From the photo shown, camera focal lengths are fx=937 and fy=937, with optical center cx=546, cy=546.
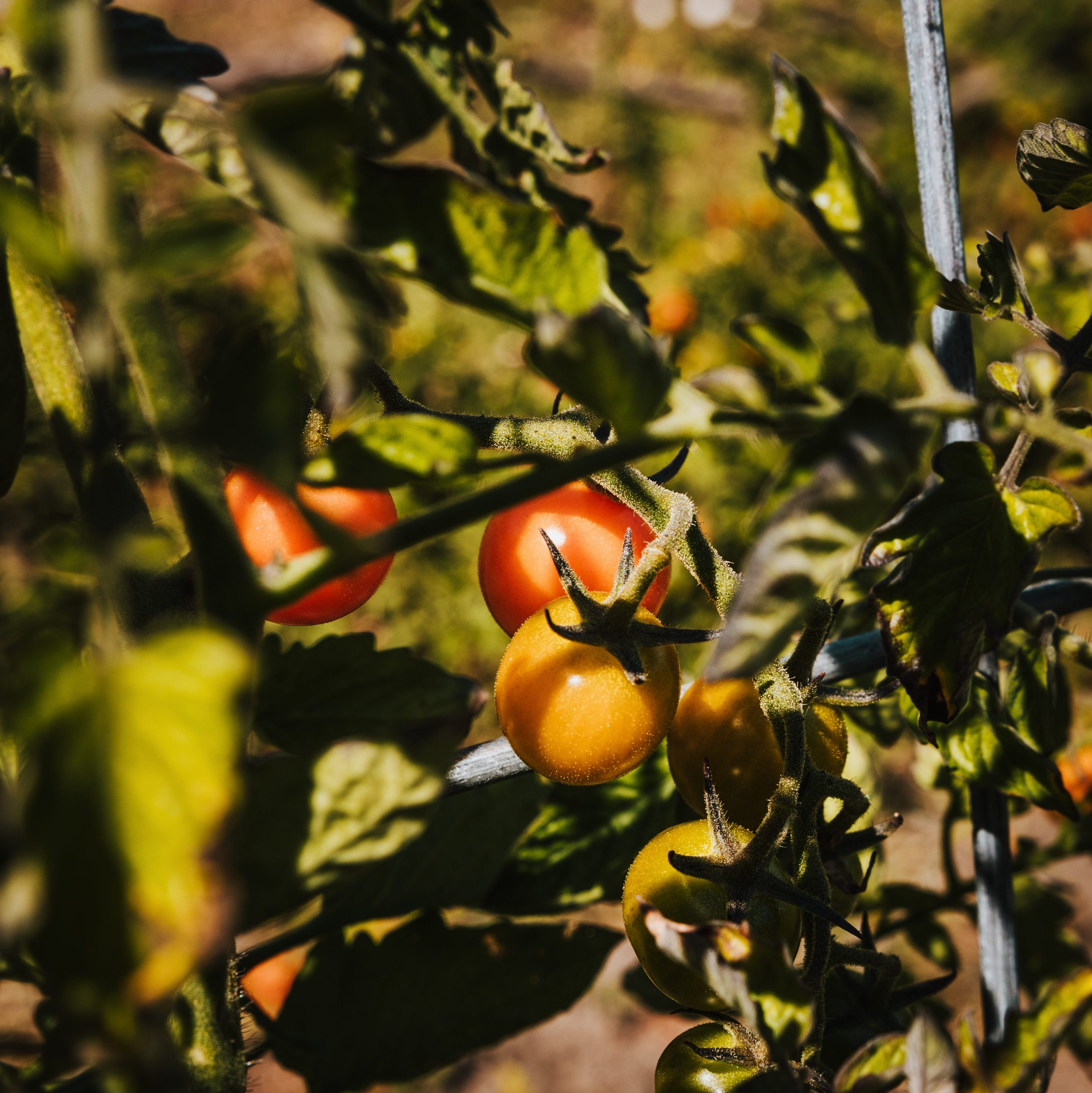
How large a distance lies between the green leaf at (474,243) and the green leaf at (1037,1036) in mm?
298

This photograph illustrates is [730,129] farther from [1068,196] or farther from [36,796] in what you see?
[36,796]

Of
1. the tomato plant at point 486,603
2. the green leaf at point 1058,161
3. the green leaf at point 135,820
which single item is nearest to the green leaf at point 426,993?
the tomato plant at point 486,603

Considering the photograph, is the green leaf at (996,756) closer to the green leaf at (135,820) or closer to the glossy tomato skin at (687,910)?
the glossy tomato skin at (687,910)

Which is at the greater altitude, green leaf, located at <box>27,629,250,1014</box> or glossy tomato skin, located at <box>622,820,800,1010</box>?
green leaf, located at <box>27,629,250,1014</box>

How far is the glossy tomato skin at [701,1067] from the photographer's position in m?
0.40

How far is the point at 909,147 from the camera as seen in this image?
6.52 feet

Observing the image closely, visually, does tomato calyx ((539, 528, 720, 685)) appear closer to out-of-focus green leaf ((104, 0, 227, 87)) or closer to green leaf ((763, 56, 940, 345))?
green leaf ((763, 56, 940, 345))

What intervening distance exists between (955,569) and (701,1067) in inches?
9.9

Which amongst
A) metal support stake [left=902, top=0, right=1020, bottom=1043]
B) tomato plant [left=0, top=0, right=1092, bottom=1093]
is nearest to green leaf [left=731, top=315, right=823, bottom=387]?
tomato plant [left=0, top=0, right=1092, bottom=1093]

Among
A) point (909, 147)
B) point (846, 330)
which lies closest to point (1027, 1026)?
point (846, 330)

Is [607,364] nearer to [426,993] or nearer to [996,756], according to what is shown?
[996,756]

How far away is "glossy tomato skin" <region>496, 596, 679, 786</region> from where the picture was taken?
17.3 inches

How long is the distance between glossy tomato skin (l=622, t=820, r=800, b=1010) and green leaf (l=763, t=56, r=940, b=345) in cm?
25

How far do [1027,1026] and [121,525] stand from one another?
15.8 inches
